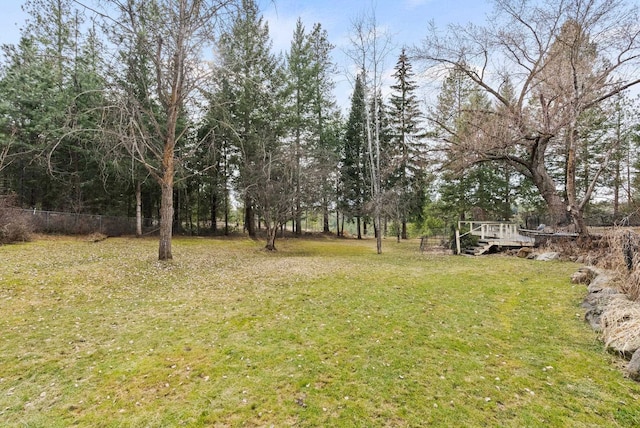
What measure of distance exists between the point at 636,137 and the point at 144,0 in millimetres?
25514

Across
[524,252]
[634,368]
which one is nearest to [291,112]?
[524,252]

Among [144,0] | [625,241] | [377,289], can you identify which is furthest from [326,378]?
[144,0]

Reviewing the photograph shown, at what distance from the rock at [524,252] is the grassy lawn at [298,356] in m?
5.50

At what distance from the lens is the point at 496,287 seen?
265 inches

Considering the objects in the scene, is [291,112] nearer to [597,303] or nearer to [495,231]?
[495,231]

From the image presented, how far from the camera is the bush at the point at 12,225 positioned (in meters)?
11.0

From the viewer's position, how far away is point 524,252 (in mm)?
11852

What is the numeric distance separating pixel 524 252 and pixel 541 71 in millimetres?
7276

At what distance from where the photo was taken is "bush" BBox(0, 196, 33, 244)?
36.2 ft

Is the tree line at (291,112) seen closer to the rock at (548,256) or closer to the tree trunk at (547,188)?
the tree trunk at (547,188)

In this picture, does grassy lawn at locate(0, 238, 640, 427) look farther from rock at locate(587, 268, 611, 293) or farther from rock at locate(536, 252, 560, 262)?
rock at locate(536, 252, 560, 262)

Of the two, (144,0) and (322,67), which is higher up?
(322,67)

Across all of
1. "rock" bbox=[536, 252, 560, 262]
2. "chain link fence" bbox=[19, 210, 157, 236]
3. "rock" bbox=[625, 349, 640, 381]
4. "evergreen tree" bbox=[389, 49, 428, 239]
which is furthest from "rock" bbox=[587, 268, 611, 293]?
"chain link fence" bbox=[19, 210, 157, 236]

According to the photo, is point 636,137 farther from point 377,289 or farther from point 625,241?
point 377,289
